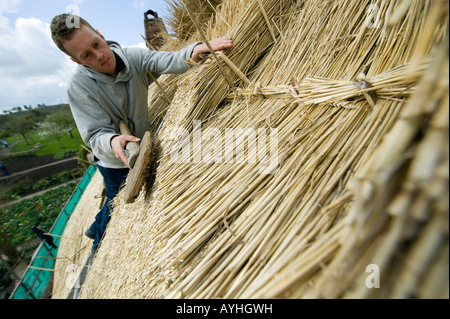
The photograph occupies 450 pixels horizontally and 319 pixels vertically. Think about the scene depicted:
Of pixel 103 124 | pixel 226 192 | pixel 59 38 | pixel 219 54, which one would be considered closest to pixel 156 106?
pixel 103 124

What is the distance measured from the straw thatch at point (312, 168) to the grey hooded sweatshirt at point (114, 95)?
0.47m

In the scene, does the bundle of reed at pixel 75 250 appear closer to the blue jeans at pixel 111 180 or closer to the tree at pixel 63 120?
the blue jeans at pixel 111 180

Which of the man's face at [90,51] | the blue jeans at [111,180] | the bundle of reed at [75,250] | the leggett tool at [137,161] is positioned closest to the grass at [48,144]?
the bundle of reed at [75,250]

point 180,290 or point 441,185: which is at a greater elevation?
point 441,185

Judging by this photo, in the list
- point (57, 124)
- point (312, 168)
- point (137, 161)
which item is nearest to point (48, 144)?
point (57, 124)

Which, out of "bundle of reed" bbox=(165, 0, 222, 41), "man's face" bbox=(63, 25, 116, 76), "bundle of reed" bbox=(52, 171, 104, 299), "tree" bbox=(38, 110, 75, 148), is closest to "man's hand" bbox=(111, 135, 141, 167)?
"man's face" bbox=(63, 25, 116, 76)

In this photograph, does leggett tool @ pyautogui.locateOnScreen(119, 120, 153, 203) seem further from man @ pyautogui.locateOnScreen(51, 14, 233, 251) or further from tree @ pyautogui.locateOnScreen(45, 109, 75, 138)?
tree @ pyautogui.locateOnScreen(45, 109, 75, 138)

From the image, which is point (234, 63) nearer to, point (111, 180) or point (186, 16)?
point (111, 180)

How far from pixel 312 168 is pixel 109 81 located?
4.80 ft

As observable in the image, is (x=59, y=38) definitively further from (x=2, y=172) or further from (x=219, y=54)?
(x=2, y=172)

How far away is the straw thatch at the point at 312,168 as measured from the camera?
0.21m

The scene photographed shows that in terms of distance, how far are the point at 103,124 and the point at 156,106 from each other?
0.76 meters

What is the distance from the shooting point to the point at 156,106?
202cm

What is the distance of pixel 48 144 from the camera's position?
2102 cm
